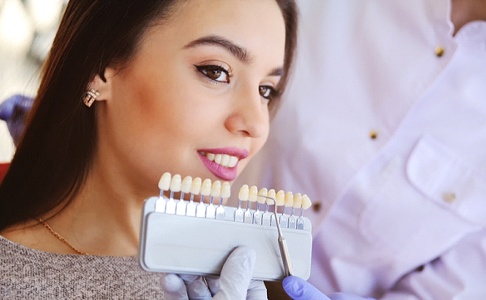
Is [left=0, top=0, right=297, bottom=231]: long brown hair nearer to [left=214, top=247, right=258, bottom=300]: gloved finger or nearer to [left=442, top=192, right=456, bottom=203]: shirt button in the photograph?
[left=214, top=247, right=258, bottom=300]: gloved finger

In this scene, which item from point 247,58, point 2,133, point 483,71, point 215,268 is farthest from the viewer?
point 2,133

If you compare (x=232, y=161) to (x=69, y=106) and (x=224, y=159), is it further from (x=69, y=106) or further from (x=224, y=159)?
(x=69, y=106)

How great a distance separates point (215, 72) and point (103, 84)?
21 centimetres

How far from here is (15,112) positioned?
50.4 inches

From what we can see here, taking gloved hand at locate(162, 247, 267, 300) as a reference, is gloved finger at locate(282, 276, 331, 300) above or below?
below

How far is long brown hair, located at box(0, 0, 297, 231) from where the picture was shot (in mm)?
998

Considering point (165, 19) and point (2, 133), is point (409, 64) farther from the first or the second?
point (2, 133)

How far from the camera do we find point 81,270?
1009 mm

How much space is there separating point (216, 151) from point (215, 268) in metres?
0.27

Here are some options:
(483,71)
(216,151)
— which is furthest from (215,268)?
(483,71)

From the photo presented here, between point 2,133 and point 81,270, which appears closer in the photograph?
point 81,270

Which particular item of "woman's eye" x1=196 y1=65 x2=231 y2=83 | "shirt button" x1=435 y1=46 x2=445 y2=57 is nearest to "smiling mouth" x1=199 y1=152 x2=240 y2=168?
"woman's eye" x1=196 y1=65 x2=231 y2=83

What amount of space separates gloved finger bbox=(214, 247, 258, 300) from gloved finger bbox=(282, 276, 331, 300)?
7 cm

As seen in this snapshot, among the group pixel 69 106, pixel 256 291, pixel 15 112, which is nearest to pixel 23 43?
pixel 15 112
